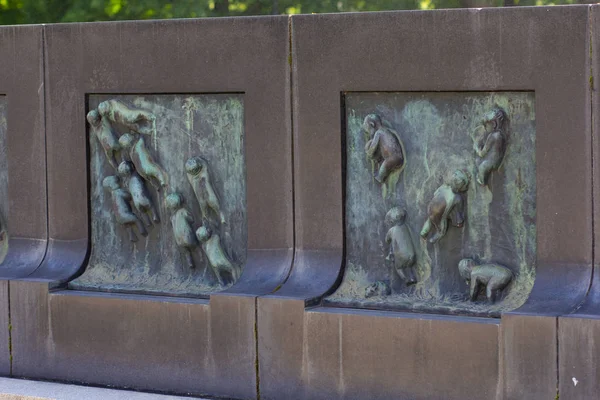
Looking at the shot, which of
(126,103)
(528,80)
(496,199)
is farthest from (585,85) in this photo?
(126,103)

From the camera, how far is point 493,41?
6.51 meters

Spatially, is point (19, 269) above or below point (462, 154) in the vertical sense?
below

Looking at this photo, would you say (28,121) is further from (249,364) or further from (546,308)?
(546,308)

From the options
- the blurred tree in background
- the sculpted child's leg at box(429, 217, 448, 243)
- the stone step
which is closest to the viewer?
the sculpted child's leg at box(429, 217, 448, 243)

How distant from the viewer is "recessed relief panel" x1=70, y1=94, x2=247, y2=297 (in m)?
7.46

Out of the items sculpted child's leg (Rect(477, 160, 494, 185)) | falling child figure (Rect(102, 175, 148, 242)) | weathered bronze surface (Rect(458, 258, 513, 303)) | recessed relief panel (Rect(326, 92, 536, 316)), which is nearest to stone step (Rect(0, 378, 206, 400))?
falling child figure (Rect(102, 175, 148, 242))

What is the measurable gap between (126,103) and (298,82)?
1.29 m

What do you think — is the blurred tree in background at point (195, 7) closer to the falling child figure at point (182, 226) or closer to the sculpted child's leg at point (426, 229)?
the falling child figure at point (182, 226)

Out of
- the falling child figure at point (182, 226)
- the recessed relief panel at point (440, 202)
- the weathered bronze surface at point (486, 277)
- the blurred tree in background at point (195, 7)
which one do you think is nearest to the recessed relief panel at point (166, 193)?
the falling child figure at point (182, 226)

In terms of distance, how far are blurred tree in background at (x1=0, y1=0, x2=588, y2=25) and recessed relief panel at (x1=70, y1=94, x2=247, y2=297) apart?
23.5ft

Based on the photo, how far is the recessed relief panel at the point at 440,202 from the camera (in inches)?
258

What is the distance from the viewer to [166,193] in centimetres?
767

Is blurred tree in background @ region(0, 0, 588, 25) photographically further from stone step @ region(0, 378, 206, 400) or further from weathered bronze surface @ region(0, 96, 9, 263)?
stone step @ region(0, 378, 206, 400)

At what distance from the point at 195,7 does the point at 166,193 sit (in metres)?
7.54
